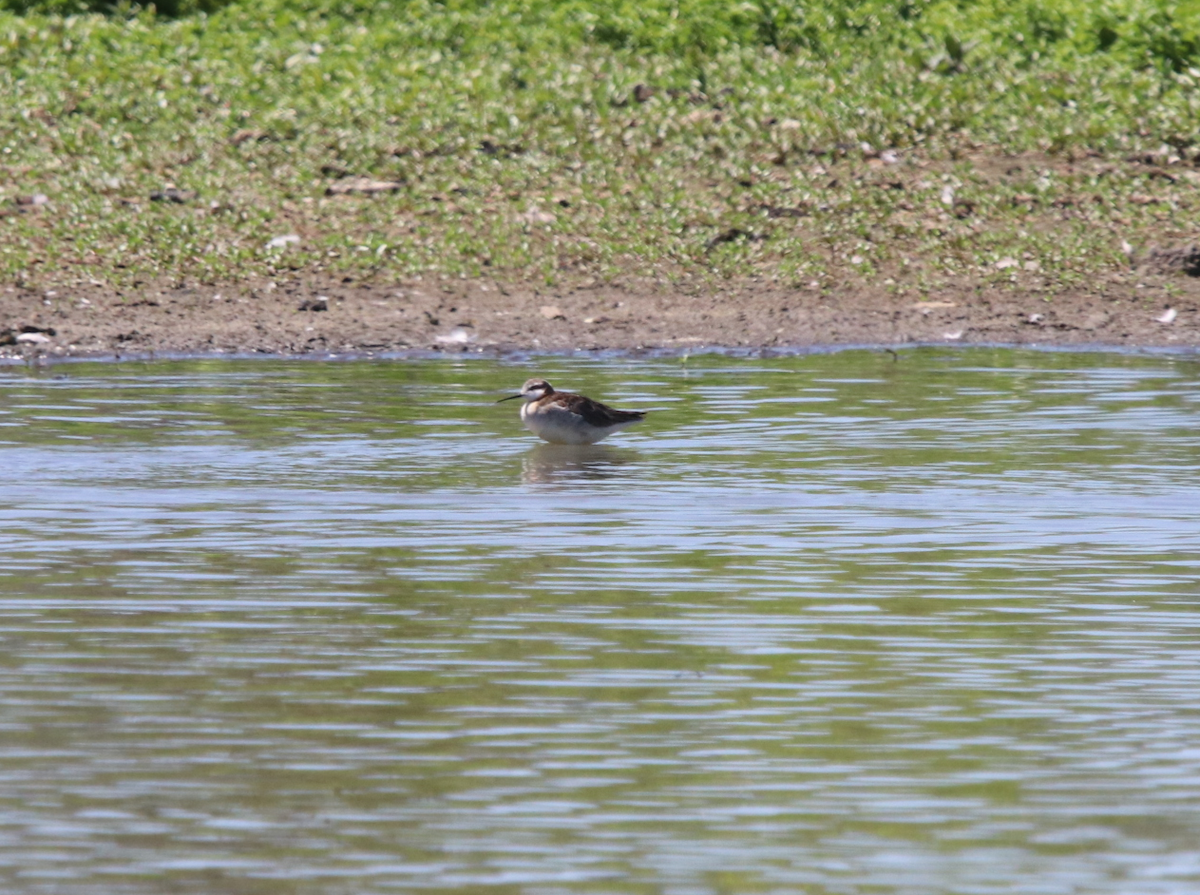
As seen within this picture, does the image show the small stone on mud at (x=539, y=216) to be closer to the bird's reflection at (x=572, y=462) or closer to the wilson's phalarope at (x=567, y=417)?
the bird's reflection at (x=572, y=462)

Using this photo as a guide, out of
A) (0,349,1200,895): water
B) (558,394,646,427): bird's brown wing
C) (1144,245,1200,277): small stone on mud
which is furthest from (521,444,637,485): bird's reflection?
(1144,245,1200,277): small stone on mud

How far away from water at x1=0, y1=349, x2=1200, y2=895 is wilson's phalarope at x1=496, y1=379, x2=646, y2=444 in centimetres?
13

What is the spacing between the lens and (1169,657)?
23.5ft

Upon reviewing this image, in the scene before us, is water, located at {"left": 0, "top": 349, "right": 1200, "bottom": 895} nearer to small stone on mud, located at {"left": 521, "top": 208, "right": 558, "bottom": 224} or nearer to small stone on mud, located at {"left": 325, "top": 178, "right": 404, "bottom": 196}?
small stone on mud, located at {"left": 521, "top": 208, "right": 558, "bottom": 224}

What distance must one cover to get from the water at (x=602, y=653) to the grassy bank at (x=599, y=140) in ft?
15.9

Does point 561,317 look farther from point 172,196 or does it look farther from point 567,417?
point 567,417

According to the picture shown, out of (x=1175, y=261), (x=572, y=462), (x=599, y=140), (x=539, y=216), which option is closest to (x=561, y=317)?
(x=539, y=216)

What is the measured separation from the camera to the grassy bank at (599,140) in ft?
58.1

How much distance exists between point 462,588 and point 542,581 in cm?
31

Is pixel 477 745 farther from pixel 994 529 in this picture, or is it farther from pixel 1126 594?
pixel 994 529

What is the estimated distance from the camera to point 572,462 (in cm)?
1164

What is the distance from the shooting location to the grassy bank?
697 inches

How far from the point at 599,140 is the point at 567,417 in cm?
776

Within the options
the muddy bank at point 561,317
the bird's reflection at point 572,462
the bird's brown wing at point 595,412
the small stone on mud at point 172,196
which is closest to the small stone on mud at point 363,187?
the small stone on mud at point 172,196
